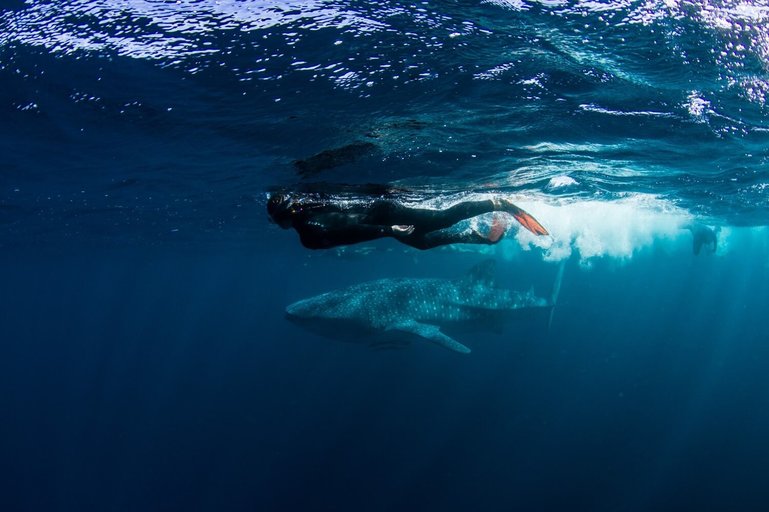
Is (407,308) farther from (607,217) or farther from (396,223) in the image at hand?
(607,217)

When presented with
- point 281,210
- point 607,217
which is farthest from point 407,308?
point 607,217

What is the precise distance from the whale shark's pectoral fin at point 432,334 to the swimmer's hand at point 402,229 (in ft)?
21.6

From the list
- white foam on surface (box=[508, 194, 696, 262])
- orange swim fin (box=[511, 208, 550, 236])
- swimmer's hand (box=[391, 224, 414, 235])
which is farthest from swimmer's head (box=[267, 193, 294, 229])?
white foam on surface (box=[508, 194, 696, 262])

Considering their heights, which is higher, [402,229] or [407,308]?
[402,229]

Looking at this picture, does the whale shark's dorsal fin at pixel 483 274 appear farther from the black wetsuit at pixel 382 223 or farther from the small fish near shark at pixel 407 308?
the black wetsuit at pixel 382 223

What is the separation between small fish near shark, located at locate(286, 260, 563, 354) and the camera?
16.3 meters

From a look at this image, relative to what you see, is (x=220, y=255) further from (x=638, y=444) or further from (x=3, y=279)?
(x=638, y=444)

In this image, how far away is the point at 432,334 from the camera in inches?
558

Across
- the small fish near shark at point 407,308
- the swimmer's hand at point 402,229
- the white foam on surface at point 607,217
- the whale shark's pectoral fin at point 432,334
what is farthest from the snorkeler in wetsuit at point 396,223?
the white foam on surface at point 607,217

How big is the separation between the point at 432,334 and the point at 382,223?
26.2 feet

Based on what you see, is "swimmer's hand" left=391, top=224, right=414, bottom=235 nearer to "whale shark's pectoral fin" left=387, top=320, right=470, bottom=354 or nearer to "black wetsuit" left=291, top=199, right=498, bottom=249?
"black wetsuit" left=291, top=199, right=498, bottom=249

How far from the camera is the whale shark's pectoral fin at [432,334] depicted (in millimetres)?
13172

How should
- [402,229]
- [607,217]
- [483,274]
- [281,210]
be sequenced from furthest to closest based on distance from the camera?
[607,217] < [483,274] < [281,210] < [402,229]

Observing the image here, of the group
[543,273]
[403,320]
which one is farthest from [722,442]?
[543,273]
